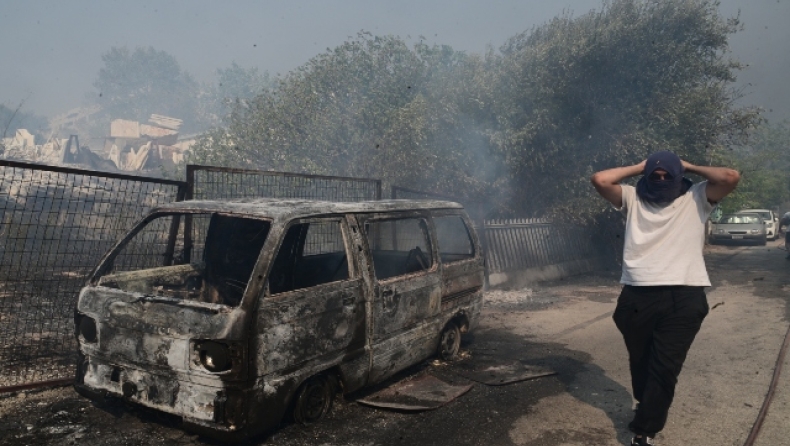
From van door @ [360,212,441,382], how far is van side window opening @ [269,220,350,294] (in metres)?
0.32

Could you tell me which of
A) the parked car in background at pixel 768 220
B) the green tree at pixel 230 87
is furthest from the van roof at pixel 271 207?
the green tree at pixel 230 87

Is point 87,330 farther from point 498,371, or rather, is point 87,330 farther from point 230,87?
point 230,87

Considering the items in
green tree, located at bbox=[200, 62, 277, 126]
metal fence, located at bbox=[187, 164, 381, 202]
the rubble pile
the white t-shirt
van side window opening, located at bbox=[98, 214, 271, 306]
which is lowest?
van side window opening, located at bbox=[98, 214, 271, 306]

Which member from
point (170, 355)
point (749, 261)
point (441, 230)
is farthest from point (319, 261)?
point (749, 261)

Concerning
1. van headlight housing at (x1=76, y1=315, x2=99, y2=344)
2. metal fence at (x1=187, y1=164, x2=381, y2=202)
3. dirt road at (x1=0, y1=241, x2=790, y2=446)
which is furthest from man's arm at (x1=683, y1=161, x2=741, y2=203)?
metal fence at (x1=187, y1=164, x2=381, y2=202)

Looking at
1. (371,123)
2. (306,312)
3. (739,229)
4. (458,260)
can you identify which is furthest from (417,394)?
(739,229)

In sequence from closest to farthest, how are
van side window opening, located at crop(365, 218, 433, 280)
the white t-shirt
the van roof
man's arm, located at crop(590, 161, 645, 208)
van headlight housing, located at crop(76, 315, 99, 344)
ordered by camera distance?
the white t-shirt
man's arm, located at crop(590, 161, 645, 208)
van headlight housing, located at crop(76, 315, 99, 344)
the van roof
van side window opening, located at crop(365, 218, 433, 280)

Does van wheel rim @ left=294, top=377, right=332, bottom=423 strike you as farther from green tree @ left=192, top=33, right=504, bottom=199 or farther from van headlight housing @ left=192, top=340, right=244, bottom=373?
green tree @ left=192, top=33, right=504, bottom=199

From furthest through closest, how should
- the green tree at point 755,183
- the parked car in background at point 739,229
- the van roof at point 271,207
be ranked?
the green tree at point 755,183
the parked car in background at point 739,229
the van roof at point 271,207

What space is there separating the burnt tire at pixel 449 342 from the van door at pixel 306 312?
1.56 metres

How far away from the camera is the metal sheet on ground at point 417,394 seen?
15.8 feet

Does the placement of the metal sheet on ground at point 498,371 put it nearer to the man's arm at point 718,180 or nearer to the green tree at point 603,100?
the man's arm at point 718,180

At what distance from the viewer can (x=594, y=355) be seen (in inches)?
270

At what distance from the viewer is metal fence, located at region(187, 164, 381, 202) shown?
624 cm
